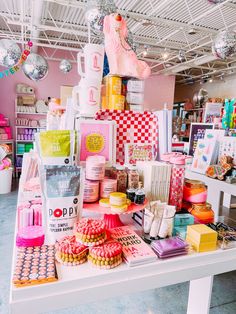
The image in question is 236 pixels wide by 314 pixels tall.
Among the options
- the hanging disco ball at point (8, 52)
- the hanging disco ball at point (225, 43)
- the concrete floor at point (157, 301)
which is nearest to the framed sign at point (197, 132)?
the hanging disco ball at point (225, 43)

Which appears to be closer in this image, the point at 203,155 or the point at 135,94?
the point at 135,94

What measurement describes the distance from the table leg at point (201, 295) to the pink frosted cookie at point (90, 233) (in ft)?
2.51

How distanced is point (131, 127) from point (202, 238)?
795mm

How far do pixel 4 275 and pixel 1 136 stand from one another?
14.6 feet

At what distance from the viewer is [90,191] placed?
43.1 inches

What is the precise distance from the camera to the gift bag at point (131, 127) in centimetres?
150

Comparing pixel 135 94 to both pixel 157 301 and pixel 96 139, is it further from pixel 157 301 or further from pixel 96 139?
pixel 157 301

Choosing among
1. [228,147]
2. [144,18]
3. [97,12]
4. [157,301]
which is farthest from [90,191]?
[144,18]

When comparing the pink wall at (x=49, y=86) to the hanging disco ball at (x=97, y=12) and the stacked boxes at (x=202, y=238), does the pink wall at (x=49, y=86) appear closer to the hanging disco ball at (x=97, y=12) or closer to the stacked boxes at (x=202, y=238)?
the hanging disco ball at (x=97, y=12)

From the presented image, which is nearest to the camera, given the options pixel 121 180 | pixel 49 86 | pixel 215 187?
pixel 121 180

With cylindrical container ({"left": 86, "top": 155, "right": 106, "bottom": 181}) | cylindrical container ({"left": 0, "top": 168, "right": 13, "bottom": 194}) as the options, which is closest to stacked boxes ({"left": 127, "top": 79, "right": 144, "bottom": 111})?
cylindrical container ({"left": 86, "top": 155, "right": 106, "bottom": 181})

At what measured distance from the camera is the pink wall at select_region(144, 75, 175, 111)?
320 inches

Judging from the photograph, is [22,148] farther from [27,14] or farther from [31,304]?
[31,304]

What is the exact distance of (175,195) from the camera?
50.3 inches
